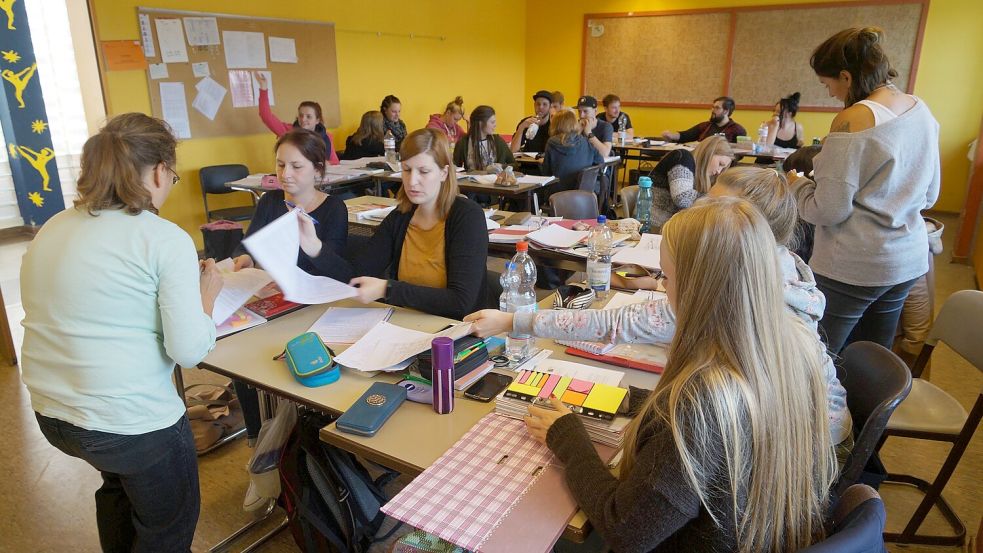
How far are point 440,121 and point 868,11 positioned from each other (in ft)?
17.1

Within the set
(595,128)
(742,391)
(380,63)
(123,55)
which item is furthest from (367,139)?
(742,391)

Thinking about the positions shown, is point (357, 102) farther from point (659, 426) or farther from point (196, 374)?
point (659, 426)

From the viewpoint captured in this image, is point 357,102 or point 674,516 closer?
point 674,516

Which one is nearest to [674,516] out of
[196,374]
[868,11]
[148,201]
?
[148,201]

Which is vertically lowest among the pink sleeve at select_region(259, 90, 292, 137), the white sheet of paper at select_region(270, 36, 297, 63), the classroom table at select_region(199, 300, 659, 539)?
the classroom table at select_region(199, 300, 659, 539)

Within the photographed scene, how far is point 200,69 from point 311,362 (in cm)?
468

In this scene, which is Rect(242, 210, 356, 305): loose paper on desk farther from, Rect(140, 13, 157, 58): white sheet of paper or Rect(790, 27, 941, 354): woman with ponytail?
Rect(140, 13, 157, 58): white sheet of paper

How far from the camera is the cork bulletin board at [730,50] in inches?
282

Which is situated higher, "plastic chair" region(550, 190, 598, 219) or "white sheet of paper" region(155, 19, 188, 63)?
"white sheet of paper" region(155, 19, 188, 63)

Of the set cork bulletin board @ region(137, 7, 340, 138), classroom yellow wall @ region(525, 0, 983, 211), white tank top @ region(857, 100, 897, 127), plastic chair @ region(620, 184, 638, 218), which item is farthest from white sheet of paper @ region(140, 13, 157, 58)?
classroom yellow wall @ region(525, 0, 983, 211)

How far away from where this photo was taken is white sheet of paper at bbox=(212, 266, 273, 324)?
1.92 m

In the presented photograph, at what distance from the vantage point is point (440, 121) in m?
6.86

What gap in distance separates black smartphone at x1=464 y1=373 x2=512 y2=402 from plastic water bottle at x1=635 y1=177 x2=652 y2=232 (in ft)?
6.53

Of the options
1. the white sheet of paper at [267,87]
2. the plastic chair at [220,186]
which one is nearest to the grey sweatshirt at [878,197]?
the plastic chair at [220,186]
